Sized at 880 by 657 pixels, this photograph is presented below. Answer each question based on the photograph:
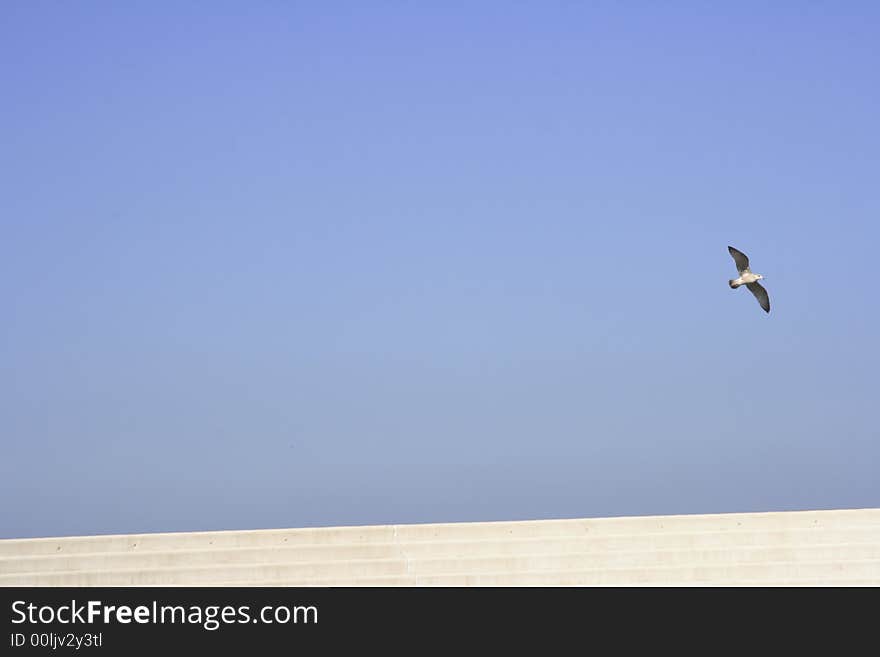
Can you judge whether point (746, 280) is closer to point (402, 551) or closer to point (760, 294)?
point (760, 294)

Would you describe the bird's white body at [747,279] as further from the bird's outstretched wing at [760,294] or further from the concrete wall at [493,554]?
the concrete wall at [493,554]

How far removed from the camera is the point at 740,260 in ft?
154

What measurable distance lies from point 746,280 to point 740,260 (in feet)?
1.88

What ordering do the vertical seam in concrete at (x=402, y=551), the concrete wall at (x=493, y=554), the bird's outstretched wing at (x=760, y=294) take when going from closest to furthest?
the concrete wall at (x=493, y=554), the vertical seam in concrete at (x=402, y=551), the bird's outstretched wing at (x=760, y=294)

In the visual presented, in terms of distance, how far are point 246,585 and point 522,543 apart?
230 inches

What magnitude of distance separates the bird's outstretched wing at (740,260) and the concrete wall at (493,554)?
10992 mm

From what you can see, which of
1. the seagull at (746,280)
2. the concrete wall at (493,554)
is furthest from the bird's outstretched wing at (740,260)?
the concrete wall at (493,554)

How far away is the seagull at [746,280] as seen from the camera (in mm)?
46562

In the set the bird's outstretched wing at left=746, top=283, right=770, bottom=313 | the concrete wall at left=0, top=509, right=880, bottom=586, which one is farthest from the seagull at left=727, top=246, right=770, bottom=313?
the concrete wall at left=0, top=509, right=880, bottom=586

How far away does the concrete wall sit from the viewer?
121ft
